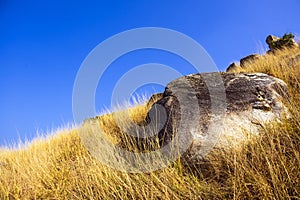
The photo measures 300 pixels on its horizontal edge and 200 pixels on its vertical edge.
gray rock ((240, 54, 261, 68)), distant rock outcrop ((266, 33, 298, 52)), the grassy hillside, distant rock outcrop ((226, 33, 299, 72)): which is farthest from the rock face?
distant rock outcrop ((266, 33, 298, 52))

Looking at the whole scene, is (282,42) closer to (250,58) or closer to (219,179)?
(250,58)

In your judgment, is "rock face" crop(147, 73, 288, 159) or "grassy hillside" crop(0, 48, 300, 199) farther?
"rock face" crop(147, 73, 288, 159)

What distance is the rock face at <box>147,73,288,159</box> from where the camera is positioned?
9.80 feet

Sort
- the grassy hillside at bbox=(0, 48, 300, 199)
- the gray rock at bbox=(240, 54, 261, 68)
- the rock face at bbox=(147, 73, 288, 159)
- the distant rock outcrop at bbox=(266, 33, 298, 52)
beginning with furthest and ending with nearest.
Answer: the distant rock outcrop at bbox=(266, 33, 298, 52)
the gray rock at bbox=(240, 54, 261, 68)
the rock face at bbox=(147, 73, 288, 159)
the grassy hillside at bbox=(0, 48, 300, 199)

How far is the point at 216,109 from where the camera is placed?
3.48 meters

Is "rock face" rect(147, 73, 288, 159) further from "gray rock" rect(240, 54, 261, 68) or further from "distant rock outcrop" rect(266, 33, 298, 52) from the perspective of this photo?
"distant rock outcrop" rect(266, 33, 298, 52)

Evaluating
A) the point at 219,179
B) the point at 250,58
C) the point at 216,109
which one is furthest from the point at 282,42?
the point at 219,179

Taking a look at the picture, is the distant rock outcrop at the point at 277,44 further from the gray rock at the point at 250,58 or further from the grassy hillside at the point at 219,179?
the grassy hillside at the point at 219,179

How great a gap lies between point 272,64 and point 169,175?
525 cm

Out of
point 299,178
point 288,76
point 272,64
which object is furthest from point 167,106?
point 272,64

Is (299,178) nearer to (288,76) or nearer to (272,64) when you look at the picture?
(288,76)

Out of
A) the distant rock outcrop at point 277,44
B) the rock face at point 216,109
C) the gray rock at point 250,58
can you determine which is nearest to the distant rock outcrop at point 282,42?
the distant rock outcrop at point 277,44

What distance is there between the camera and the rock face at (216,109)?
118 inches

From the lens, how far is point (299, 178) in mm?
1942
